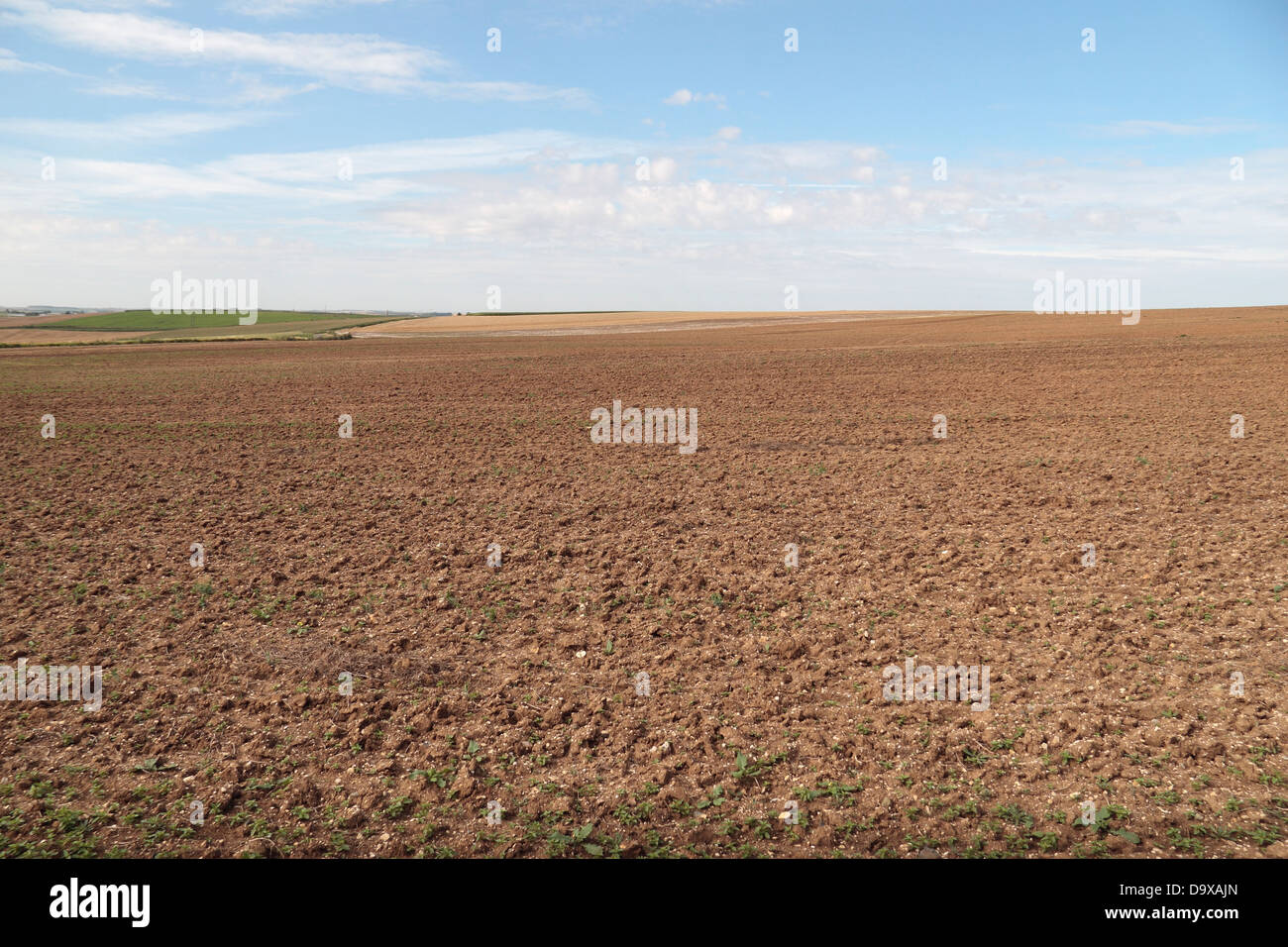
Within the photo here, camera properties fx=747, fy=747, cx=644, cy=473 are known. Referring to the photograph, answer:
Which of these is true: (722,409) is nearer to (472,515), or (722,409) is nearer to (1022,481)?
(1022,481)

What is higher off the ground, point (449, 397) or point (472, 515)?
point (449, 397)

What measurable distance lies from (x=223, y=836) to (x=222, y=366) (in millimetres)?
46574

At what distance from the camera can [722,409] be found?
26688mm

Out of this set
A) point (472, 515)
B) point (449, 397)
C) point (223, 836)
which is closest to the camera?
point (223, 836)

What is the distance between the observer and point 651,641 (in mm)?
8852

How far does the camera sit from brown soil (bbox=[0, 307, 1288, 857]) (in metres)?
5.77

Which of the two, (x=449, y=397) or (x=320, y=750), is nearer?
(x=320, y=750)

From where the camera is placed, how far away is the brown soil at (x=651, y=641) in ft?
18.9
